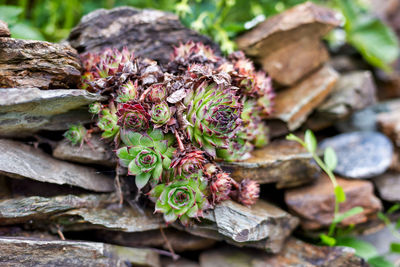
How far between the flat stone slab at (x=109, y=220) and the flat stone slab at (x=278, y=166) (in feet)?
2.01

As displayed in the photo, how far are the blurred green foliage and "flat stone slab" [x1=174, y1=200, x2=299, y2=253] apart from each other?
4.15 feet

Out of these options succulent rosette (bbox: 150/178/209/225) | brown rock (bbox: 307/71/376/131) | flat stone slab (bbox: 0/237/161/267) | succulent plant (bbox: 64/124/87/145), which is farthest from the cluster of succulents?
brown rock (bbox: 307/71/376/131)

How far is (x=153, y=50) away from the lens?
2424mm

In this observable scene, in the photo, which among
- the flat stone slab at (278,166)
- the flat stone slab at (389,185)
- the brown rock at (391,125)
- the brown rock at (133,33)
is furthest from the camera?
the brown rock at (391,125)

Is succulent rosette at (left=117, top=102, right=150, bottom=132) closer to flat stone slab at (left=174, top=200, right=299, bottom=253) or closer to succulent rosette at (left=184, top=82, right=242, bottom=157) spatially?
succulent rosette at (left=184, top=82, right=242, bottom=157)

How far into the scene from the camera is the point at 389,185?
2.93 m

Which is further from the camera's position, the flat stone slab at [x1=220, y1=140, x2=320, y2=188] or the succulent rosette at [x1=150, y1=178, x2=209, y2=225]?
the flat stone slab at [x1=220, y1=140, x2=320, y2=188]

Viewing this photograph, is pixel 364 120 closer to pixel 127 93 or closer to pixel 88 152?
pixel 127 93

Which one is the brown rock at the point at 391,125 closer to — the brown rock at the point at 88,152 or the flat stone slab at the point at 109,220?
the flat stone slab at the point at 109,220

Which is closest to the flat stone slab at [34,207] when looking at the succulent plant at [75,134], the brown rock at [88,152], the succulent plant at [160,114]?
the brown rock at [88,152]

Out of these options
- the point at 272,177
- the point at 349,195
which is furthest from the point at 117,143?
the point at 349,195

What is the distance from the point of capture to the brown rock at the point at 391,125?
301 cm

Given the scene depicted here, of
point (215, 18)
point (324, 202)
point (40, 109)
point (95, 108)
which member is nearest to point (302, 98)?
point (324, 202)

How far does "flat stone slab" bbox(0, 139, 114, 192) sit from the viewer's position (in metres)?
1.84
